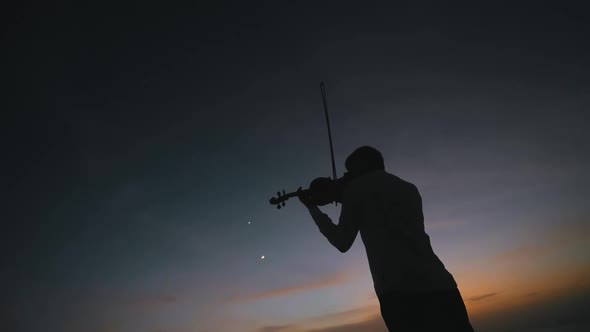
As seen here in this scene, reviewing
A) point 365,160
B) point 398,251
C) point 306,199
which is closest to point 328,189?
point 306,199

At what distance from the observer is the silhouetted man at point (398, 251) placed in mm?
2926

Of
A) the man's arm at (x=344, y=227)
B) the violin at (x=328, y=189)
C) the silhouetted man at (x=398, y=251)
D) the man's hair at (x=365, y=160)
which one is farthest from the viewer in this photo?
the violin at (x=328, y=189)

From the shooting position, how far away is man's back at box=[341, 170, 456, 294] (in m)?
3.01

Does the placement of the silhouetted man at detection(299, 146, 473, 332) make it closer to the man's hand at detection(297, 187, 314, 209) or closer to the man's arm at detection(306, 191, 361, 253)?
the man's arm at detection(306, 191, 361, 253)

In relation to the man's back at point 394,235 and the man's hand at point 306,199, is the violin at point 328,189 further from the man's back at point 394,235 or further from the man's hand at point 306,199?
the man's back at point 394,235

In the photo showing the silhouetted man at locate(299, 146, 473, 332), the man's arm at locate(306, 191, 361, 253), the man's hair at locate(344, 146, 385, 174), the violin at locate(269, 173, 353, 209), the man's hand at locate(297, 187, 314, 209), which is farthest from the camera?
the violin at locate(269, 173, 353, 209)

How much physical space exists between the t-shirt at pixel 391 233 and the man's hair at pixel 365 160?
0.21 metres

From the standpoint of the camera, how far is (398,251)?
3104mm

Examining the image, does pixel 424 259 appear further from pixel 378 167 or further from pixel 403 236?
pixel 378 167

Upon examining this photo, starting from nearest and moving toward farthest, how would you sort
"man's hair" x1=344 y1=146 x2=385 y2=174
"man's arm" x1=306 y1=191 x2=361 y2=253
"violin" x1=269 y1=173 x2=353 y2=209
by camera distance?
"man's arm" x1=306 y1=191 x2=361 y2=253 → "man's hair" x1=344 y1=146 x2=385 y2=174 → "violin" x1=269 y1=173 x2=353 y2=209

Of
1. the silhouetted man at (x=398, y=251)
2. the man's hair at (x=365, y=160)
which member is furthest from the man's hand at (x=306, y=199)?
the man's hair at (x=365, y=160)

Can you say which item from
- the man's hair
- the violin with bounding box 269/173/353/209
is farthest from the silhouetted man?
the violin with bounding box 269/173/353/209

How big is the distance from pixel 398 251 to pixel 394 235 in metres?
0.16

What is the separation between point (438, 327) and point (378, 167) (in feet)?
5.50
